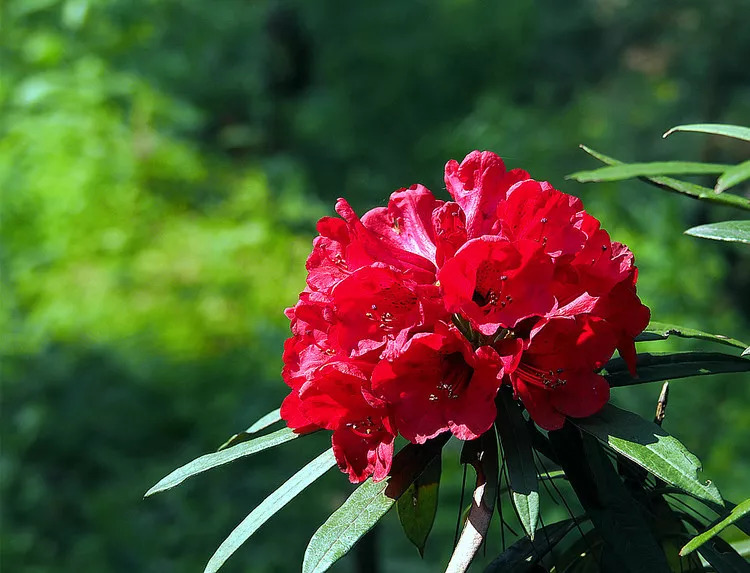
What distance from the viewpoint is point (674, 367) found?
837mm

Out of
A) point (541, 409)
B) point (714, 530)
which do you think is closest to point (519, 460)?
point (541, 409)

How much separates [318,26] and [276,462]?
3.15m

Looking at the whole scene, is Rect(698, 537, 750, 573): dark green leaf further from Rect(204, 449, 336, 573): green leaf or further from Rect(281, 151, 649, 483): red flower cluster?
Rect(204, 449, 336, 573): green leaf

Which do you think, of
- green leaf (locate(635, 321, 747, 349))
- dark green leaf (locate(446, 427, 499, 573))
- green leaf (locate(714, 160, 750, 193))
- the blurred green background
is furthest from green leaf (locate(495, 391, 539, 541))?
the blurred green background

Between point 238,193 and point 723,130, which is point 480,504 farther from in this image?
point 238,193

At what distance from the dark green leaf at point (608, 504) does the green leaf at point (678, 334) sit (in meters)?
0.11

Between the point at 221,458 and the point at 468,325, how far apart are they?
250 mm

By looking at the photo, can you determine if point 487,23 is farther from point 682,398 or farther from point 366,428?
point 366,428

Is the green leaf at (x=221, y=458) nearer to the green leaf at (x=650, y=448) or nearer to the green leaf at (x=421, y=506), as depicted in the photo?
the green leaf at (x=421, y=506)

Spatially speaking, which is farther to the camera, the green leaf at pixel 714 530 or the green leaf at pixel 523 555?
the green leaf at pixel 523 555

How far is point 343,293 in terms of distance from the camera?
0.77 metres

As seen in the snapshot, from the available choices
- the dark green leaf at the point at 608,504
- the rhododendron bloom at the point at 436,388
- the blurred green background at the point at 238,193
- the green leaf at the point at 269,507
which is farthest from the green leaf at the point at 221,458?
the blurred green background at the point at 238,193

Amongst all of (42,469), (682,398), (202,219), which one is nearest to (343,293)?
(682,398)

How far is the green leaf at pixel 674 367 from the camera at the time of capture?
32.5 inches
